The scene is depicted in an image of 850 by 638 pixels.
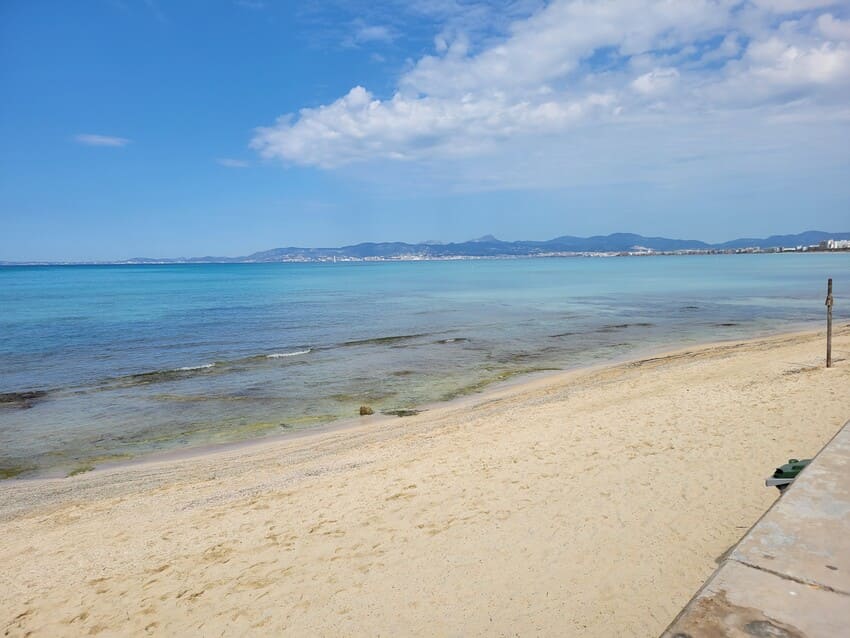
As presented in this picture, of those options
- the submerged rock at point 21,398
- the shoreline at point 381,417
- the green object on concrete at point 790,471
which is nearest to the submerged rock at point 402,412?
the shoreline at point 381,417

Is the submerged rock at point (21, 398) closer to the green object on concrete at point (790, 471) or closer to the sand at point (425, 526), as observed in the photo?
the sand at point (425, 526)

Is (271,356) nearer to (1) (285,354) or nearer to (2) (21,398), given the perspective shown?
(1) (285,354)

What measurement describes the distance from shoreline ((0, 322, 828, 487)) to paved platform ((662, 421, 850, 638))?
35.2 feet

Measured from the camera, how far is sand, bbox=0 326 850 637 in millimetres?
4945

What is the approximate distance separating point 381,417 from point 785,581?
11911 mm

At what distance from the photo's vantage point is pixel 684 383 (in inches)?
536

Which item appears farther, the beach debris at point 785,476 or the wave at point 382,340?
the wave at point 382,340

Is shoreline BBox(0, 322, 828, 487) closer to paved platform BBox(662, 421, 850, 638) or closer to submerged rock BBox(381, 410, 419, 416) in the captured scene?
submerged rock BBox(381, 410, 419, 416)

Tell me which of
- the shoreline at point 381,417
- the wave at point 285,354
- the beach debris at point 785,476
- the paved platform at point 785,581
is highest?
the paved platform at point 785,581

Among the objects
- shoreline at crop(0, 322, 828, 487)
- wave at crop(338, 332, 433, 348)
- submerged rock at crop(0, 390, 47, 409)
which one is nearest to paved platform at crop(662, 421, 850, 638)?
shoreline at crop(0, 322, 828, 487)

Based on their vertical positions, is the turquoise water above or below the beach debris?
below

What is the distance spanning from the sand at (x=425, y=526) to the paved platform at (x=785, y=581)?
2005 millimetres

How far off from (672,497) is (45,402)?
17.1m

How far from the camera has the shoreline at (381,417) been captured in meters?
11.1
